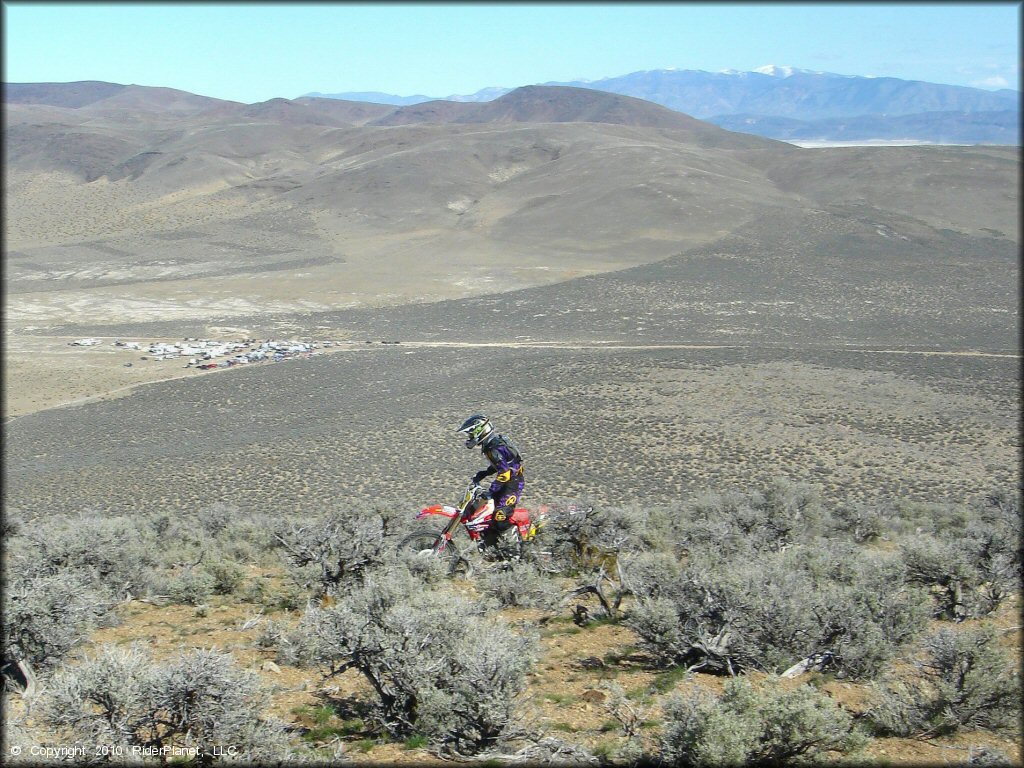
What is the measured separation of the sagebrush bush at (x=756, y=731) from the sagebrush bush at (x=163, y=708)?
215 cm

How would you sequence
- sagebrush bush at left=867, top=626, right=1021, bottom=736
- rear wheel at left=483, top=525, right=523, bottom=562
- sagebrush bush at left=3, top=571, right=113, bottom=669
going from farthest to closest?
rear wheel at left=483, top=525, right=523, bottom=562, sagebrush bush at left=3, top=571, right=113, bottom=669, sagebrush bush at left=867, top=626, right=1021, bottom=736

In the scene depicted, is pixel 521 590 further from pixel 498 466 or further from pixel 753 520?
pixel 753 520

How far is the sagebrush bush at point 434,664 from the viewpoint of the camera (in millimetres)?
4332

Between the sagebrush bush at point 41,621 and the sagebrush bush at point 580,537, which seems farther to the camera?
the sagebrush bush at point 580,537

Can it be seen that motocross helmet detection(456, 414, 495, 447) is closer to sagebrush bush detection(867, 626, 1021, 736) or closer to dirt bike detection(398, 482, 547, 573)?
dirt bike detection(398, 482, 547, 573)

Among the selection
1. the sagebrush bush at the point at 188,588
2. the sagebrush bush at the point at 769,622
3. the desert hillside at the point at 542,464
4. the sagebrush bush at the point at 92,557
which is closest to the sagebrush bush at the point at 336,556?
the desert hillside at the point at 542,464

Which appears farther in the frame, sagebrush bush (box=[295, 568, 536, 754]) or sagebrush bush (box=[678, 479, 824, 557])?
sagebrush bush (box=[678, 479, 824, 557])

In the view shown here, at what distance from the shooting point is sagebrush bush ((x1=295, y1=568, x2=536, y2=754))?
14.2ft

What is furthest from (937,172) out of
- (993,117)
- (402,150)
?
(402,150)

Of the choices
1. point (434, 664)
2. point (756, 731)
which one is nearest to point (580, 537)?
point (434, 664)

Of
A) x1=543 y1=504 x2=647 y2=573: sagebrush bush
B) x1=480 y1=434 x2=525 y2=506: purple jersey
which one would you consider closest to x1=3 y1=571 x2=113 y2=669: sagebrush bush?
x1=480 y1=434 x2=525 y2=506: purple jersey

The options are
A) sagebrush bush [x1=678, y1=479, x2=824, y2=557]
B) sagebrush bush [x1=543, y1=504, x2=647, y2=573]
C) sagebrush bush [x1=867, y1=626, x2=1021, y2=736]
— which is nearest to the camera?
sagebrush bush [x1=867, y1=626, x2=1021, y2=736]

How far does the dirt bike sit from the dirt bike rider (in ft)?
0.19

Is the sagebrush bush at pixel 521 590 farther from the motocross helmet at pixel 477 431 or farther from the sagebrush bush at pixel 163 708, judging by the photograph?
the sagebrush bush at pixel 163 708
